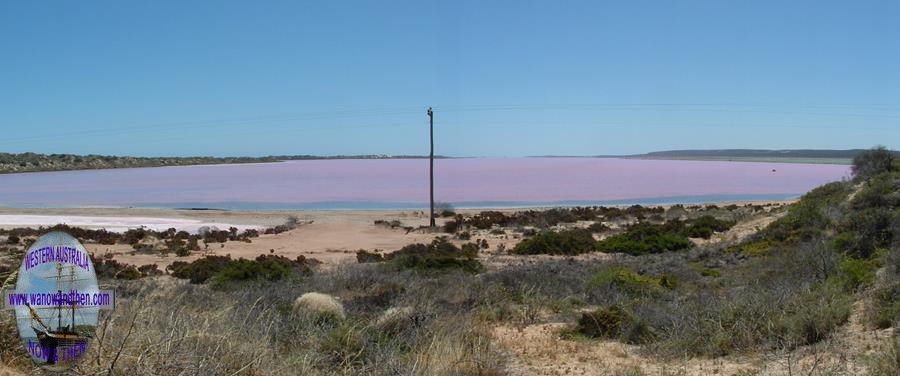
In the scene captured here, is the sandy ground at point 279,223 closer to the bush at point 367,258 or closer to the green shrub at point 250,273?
the bush at point 367,258

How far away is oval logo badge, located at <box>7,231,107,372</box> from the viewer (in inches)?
134

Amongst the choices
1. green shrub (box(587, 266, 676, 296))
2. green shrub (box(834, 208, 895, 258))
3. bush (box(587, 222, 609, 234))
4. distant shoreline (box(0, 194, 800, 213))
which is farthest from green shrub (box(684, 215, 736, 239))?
distant shoreline (box(0, 194, 800, 213))

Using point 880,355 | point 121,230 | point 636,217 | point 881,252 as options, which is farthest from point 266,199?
point 880,355

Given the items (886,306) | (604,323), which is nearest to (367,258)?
(604,323)

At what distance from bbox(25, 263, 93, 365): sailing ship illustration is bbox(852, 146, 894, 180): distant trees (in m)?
22.9

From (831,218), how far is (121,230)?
27396 millimetres

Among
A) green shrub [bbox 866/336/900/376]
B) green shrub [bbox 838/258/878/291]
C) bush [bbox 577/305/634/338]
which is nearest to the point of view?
green shrub [bbox 866/336/900/376]

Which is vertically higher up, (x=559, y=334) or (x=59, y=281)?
(x=59, y=281)

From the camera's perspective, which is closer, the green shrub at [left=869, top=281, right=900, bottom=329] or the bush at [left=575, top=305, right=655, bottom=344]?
the green shrub at [left=869, top=281, right=900, bottom=329]

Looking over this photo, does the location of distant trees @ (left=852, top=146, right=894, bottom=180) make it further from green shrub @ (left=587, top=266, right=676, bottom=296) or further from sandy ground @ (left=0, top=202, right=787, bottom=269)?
green shrub @ (left=587, top=266, right=676, bottom=296)

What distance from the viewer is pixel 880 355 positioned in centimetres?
559

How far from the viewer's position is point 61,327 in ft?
11.5

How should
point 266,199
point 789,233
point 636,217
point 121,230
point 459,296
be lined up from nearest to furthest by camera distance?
point 459,296 → point 789,233 → point 121,230 → point 636,217 → point 266,199

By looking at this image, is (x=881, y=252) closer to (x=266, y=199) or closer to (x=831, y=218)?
(x=831, y=218)
